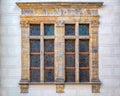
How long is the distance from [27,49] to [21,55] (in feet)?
0.78

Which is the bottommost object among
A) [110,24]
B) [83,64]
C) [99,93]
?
[99,93]

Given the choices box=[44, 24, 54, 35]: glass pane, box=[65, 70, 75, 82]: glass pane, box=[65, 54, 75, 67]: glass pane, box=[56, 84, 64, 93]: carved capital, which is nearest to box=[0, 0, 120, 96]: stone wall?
box=[56, 84, 64, 93]: carved capital

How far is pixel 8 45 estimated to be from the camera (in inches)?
525

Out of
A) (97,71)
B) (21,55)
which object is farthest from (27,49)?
(97,71)

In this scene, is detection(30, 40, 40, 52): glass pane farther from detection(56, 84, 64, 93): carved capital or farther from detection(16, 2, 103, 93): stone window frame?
detection(56, 84, 64, 93): carved capital

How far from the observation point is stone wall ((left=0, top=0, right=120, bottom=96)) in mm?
13297

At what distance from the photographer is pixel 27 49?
524 inches

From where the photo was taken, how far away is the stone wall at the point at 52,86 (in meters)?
13.3

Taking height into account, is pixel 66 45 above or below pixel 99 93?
above

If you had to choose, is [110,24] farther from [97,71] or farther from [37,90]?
[37,90]

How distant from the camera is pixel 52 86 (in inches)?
523

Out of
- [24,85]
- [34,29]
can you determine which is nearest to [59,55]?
[34,29]

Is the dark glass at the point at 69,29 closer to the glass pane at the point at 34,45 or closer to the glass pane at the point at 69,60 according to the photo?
the glass pane at the point at 69,60

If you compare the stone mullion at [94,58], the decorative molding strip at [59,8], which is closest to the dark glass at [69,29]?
the decorative molding strip at [59,8]
